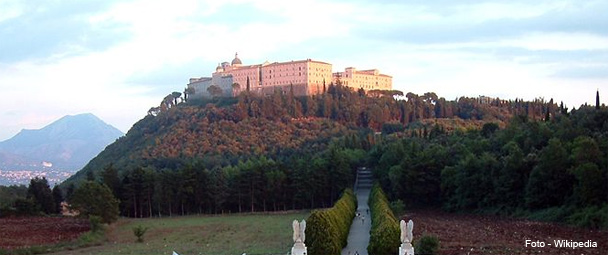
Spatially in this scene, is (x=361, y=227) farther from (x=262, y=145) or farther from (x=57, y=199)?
(x=262, y=145)

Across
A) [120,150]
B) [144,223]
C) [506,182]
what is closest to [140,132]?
[120,150]

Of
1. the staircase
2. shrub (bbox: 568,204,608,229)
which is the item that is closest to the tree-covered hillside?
the staircase

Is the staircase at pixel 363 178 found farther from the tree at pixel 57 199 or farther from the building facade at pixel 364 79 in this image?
the building facade at pixel 364 79

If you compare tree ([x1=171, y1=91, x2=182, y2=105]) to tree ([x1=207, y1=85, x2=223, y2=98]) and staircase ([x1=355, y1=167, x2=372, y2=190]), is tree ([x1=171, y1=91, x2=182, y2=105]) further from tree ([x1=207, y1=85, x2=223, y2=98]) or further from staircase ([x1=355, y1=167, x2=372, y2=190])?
staircase ([x1=355, y1=167, x2=372, y2=190])

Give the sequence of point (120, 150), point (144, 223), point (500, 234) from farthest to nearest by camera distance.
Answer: point (120, 150)
point (144, 223)
point (500, 234)

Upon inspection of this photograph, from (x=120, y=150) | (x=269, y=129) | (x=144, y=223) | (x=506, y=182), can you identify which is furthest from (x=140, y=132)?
(x=506, y=182)

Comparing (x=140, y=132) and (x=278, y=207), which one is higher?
(x=140, y=132)

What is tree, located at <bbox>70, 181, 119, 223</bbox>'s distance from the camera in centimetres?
5444

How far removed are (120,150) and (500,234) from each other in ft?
315

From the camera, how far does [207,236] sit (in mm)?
44375

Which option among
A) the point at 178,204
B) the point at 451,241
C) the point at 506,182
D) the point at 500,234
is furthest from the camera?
the point at 178,204

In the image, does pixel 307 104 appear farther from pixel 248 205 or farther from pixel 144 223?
pixel 144 223

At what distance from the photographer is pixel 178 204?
228 ft

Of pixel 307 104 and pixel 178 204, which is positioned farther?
pixel 307 104
